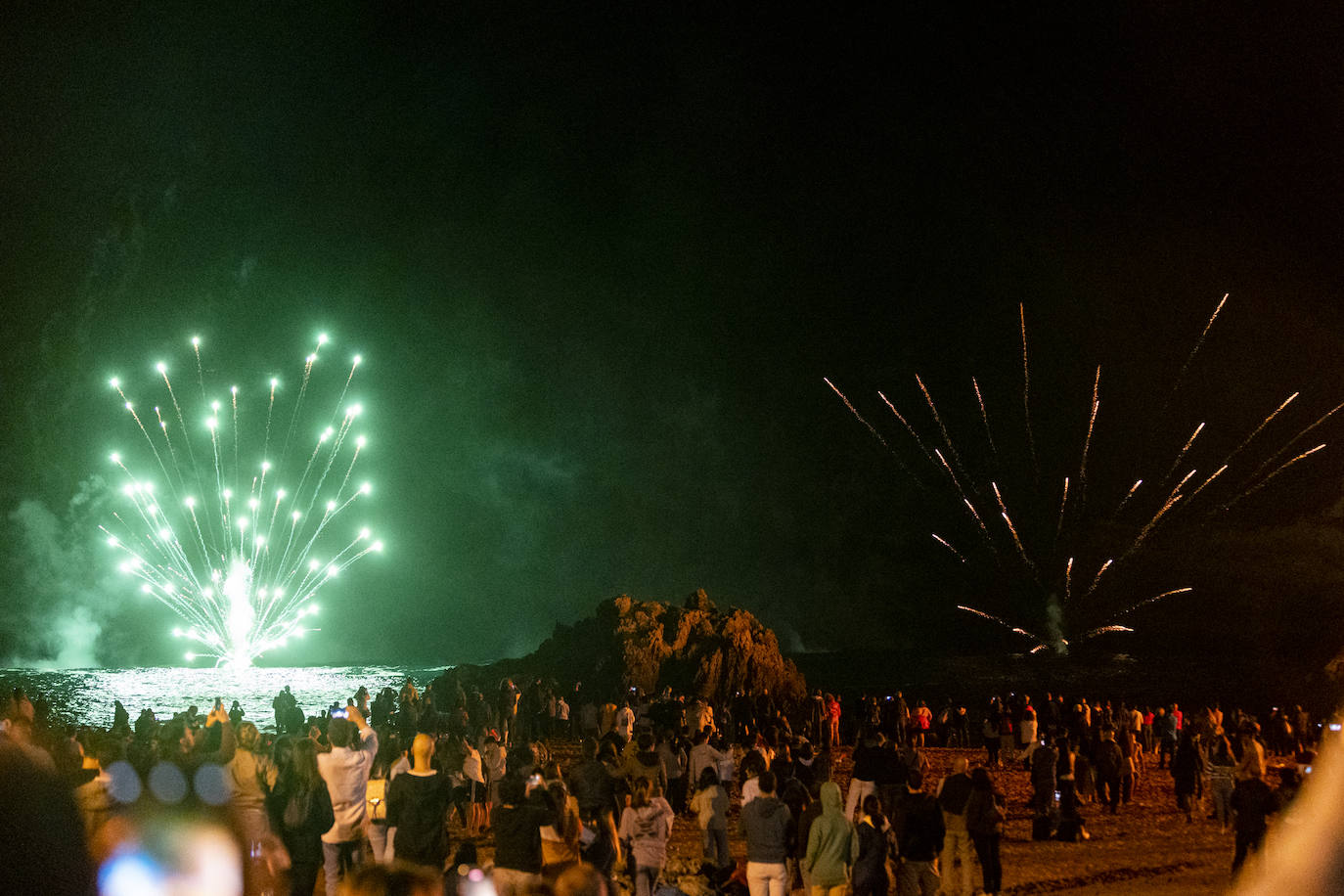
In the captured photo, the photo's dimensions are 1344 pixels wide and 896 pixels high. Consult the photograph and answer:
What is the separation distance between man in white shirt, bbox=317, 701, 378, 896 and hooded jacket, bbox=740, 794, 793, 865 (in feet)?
10.2

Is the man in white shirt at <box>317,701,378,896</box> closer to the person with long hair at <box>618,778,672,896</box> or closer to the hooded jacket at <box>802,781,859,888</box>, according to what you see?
the person with long hair at <box>618,778,672,896</box>

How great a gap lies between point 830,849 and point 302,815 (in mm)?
4144

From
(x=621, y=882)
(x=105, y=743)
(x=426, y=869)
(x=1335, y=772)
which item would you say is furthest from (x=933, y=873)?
(x=105, y=743)

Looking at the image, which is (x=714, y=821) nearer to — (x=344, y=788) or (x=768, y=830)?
(x=768, y=830)

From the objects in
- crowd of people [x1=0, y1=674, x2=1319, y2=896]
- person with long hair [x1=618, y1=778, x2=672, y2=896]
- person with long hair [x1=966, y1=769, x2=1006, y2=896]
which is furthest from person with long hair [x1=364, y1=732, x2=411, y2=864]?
person with long hair [x1=966, y1=769, x2=1006, y2=896]

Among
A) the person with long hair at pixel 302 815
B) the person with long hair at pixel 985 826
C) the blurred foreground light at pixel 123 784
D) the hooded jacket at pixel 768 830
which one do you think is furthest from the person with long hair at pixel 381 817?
the person with long hair at pixel 985 826

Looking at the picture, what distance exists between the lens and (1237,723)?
24266 mm

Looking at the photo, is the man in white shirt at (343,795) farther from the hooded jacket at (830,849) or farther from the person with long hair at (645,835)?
the hooded jacket at (830,849)

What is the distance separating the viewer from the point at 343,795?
7492 millimetres

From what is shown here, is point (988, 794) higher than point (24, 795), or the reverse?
point (24, 795)

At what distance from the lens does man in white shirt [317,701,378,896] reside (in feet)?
24.4

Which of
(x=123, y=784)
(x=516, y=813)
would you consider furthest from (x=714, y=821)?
(x=123, y=784)

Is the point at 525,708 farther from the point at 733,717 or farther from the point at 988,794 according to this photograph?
the point at 988,794

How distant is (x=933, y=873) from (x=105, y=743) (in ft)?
43.2
